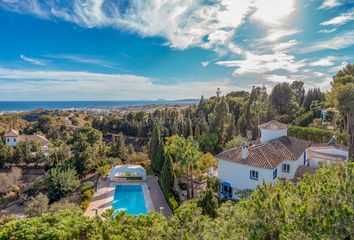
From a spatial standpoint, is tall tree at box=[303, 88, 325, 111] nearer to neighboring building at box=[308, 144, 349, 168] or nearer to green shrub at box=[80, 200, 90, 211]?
neighboring building at box=[308, 144, 349, 168]

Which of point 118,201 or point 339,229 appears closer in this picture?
point 339,229

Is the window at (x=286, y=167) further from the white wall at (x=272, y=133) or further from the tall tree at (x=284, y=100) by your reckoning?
the tall tree at (x=284, y=100)

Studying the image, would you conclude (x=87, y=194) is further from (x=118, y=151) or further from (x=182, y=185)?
(x=118, y=151)

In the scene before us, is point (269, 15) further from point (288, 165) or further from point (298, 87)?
point (298, 87)

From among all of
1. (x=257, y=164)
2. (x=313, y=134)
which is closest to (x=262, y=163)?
(x=257, y=164)

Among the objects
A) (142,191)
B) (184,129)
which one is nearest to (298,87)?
(184,129)

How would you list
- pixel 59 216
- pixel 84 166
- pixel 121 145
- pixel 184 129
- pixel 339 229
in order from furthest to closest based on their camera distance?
pixel 184 129 < pixel 121 145 < pixel 84 166 < pixel 59 216 < pixel 339 229

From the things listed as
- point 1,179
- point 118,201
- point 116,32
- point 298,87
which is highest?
point 116,32
